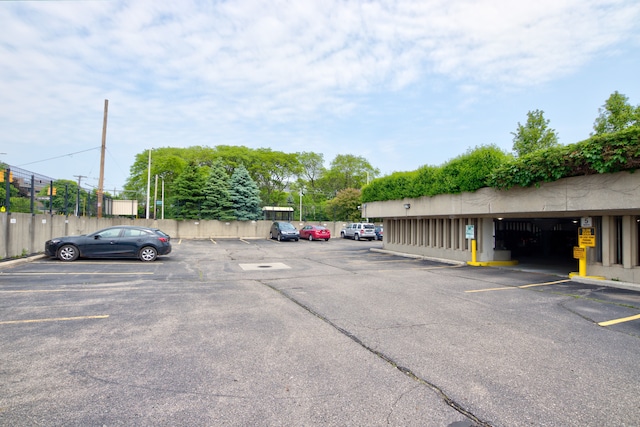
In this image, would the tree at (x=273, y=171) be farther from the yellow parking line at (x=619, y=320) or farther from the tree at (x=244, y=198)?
the yellow parking line at (x=619, y=320)

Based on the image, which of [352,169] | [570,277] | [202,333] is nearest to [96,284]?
[202,333]

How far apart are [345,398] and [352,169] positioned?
67701mm

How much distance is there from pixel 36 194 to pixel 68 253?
322 cm

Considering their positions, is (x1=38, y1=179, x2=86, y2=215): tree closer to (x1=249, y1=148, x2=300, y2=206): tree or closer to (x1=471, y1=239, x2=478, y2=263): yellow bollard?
(x1=471, y1=239, x2=478, y2=263): yellow bollard

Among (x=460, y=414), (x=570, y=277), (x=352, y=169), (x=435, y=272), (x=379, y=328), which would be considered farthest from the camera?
(x=352, y=169)

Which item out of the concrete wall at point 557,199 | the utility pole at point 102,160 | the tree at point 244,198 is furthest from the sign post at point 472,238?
the tree at point 244,198

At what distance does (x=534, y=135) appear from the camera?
3134 cm

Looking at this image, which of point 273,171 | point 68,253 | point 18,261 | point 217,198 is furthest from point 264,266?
point 273,171

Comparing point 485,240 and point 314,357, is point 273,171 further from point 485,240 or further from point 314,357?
point 314,357

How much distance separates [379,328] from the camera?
5887 mm

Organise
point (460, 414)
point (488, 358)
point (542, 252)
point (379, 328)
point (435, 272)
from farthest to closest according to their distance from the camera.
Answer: point (542, 252)
point (435, 272)
point (379, 328)
point (488, 358)
point (460, 414)

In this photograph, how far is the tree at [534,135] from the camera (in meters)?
31.4

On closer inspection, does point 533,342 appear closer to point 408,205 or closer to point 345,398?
point 345,398

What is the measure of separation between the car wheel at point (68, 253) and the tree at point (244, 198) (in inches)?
1053
